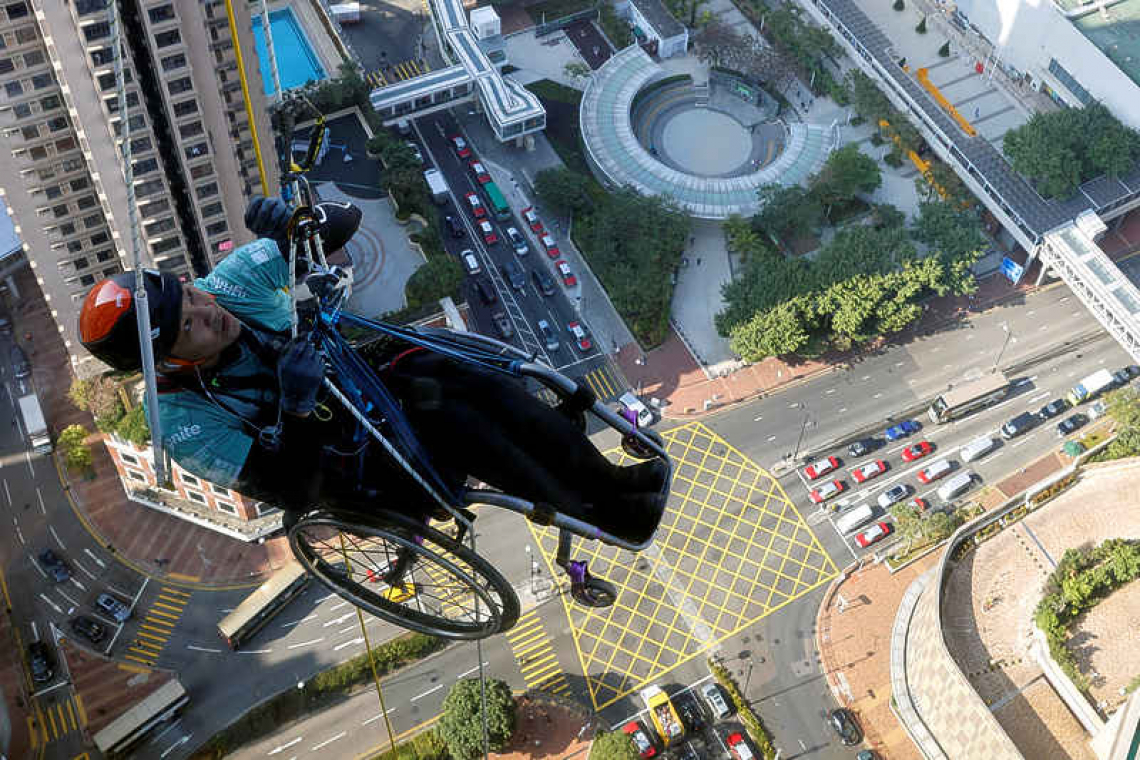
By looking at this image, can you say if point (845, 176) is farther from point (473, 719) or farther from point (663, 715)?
point (473, 719)

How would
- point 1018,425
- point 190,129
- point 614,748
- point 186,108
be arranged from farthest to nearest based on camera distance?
point 1018,425 → point 190,129 → point 614,748 → point 186,108

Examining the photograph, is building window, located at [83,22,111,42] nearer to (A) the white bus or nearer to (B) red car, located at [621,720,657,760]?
(A) the white bus

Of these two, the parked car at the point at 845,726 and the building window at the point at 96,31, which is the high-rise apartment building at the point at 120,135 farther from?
the parked car at the point at 845,726

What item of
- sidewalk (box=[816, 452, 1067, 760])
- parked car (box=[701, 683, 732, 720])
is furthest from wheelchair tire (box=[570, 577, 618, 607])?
sidewalk (box=[816, 452, 1067, 760])

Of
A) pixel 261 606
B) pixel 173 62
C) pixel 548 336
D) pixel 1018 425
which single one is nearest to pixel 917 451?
pixel 1018 425

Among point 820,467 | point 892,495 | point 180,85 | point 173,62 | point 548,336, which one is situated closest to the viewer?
point 173,62

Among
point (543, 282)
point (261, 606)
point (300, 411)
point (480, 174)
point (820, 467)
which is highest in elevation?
point (480, 174)

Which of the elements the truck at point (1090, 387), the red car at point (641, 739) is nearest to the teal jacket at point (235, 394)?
the red car at point (641, 739)
